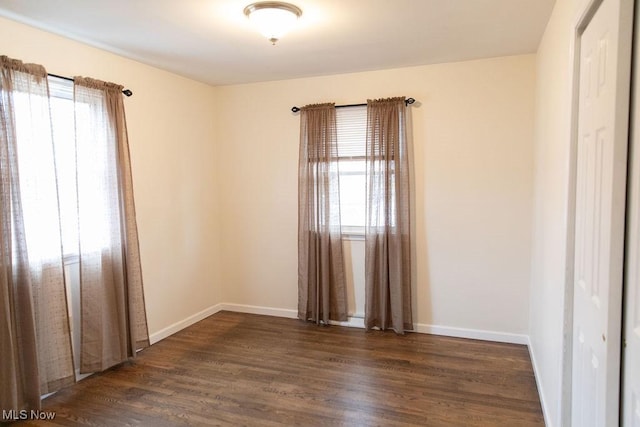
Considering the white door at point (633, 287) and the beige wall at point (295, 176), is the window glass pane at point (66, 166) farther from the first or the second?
the white door at point (633, 287)

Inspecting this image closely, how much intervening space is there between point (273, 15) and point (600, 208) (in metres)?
1.99

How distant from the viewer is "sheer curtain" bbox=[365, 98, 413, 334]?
12.3ft

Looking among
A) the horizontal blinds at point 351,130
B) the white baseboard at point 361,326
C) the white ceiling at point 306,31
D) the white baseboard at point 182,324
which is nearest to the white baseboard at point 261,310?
the white baseboard at point 361,326

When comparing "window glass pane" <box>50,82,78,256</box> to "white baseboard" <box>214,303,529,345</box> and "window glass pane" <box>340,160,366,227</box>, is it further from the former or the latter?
"window glass pane" <box>340,160,366,227</box>

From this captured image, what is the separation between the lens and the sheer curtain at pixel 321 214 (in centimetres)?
400

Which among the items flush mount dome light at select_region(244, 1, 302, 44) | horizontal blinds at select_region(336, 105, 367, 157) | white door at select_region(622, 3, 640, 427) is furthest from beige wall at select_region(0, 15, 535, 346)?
white door at select_region(622, 3, 640, 427)

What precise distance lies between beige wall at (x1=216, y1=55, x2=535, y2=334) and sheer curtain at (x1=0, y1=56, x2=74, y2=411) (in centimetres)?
214

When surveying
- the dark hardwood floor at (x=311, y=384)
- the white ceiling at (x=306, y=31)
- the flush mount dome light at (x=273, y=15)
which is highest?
the white ceiling at (x=306, y=31)

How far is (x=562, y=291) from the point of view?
1.94 m

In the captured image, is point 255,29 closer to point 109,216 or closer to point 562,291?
point 109,216

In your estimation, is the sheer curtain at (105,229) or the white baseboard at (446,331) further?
the white baseboard at (446,331)

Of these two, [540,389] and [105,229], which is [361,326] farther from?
[105,229]

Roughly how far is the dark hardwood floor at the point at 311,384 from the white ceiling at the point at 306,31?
8.24 feet

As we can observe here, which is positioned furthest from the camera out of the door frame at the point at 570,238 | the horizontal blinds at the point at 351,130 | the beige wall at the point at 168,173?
the horizontal blinds at the point at 351,130
